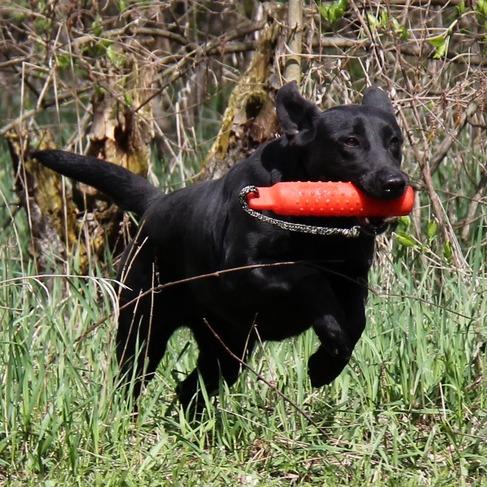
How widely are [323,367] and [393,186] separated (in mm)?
737

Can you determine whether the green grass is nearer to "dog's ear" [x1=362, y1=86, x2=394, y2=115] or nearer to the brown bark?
"dog's ear" [x1=362, y1=86, x2=394, y2=115]

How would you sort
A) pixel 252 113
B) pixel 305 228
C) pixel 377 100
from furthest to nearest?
pixel 252 113
pixel 377 100
pixel 305 228

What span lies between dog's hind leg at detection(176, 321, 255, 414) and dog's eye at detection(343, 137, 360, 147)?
992 millimetres

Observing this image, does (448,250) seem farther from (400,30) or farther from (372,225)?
(372,225)

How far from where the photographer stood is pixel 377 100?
4.74m

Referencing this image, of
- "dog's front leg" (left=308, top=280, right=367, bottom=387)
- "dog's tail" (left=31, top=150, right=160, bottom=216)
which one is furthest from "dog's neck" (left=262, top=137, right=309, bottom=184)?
"dog's tail" (left=31, top=150, right=160, bottom=216)

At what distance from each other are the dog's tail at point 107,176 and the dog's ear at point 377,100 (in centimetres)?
119

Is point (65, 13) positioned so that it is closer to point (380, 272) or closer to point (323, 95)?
point (323, 95)

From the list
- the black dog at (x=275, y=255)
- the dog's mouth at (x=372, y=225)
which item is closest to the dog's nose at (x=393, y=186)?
Answer: the black dog at (x=275, y=255)

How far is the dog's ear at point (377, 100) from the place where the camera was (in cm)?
469

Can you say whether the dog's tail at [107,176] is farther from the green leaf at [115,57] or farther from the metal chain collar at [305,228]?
the green leaf at [115,57]

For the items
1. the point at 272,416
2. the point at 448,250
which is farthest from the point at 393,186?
the point at 448,250

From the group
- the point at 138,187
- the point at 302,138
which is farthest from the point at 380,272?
the point at 302,138

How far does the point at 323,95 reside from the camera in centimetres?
627
